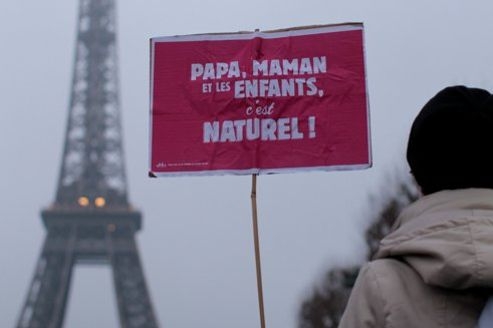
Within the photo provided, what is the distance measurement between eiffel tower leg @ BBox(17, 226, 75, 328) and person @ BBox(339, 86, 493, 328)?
39.6 meters

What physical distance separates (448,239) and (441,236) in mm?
18

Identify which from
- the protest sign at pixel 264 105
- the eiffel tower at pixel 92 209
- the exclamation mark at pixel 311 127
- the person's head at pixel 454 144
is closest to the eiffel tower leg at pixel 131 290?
the eiffel tower at pixel 92 209

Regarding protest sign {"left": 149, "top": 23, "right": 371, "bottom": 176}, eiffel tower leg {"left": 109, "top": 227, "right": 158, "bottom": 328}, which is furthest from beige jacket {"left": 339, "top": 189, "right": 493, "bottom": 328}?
eiffel tower leg {"left": 109, "top": 227, "right": 158, "bottom": 328}

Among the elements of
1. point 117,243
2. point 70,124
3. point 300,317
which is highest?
point 70,124

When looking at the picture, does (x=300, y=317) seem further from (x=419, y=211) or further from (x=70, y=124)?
(x=419, y=211)

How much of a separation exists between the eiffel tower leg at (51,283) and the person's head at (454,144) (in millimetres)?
39562

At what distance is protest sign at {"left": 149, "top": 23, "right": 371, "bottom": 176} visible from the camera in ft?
16.1

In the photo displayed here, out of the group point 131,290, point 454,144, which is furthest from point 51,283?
point 454,144

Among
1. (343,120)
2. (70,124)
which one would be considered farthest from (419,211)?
(70,124)

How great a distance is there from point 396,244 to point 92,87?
147 feet

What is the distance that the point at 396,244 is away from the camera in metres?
1.75

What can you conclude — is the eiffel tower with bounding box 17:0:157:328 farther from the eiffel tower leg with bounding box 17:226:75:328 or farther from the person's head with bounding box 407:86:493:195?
the person's head with bounding box 407:86:493:195

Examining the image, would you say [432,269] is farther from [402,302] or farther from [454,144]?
[454,144]

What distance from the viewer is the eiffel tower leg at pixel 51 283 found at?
3997 centimetres
